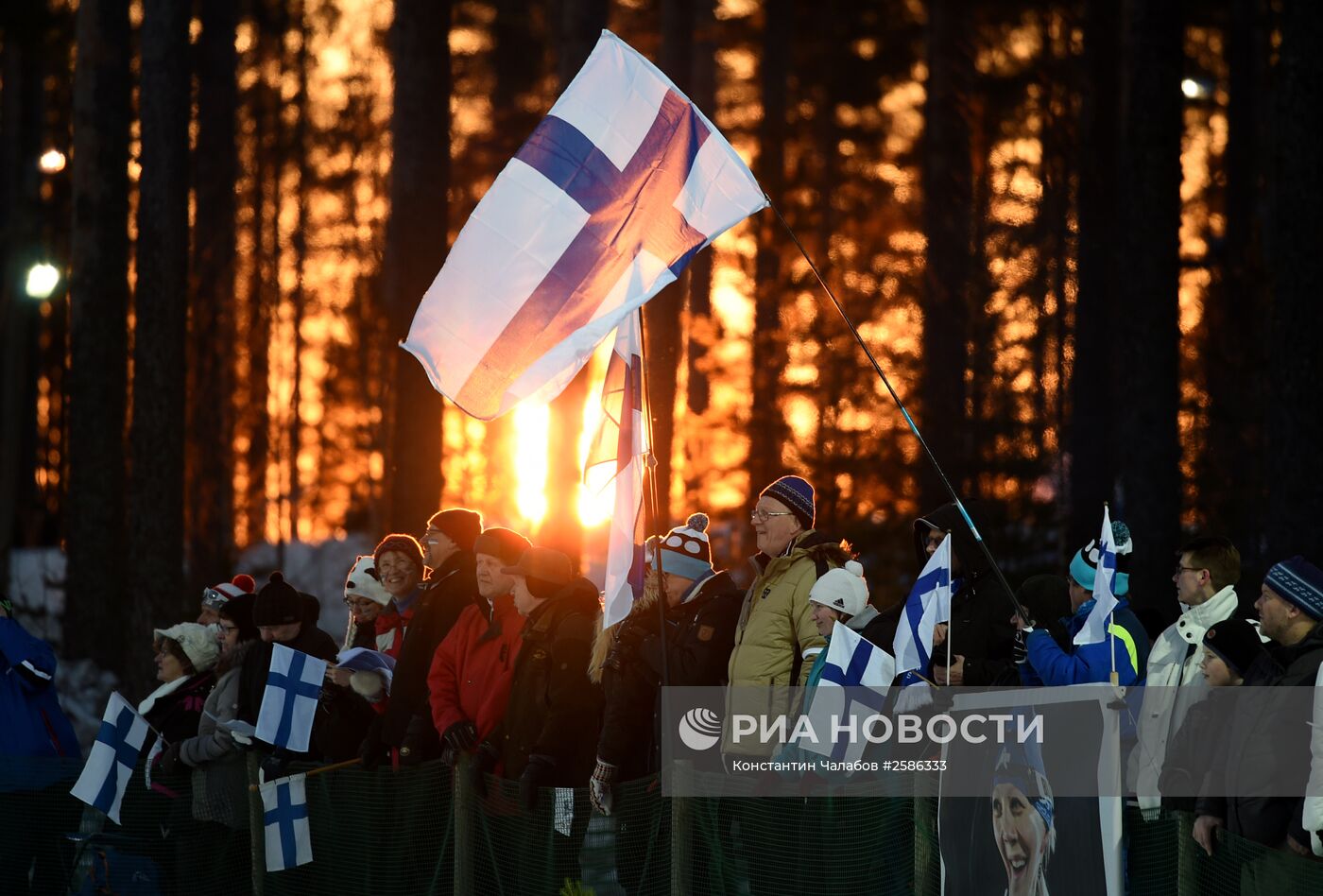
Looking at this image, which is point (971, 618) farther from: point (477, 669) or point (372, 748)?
point (372, 748)

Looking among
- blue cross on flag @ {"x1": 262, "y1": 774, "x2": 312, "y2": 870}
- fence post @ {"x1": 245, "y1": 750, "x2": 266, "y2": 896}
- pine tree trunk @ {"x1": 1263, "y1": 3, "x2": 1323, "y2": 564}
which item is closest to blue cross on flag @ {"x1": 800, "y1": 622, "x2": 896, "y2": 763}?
blue cross on flag @ {"x1": 262, "y1": 774, "x2": 312, "y2": 870}

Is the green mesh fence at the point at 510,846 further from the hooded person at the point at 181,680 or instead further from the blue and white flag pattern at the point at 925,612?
the blue and white flag pattern at the point at 925,612

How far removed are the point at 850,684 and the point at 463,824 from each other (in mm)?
2172

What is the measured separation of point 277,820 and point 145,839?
41.0 inches

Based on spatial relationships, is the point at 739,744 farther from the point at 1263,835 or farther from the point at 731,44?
the point at 731,44

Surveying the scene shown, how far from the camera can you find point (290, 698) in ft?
31.0

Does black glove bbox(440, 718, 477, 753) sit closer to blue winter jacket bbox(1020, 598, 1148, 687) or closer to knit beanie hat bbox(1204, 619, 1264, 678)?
blue winter jacket bbox(1020, 598, 1148, 687)

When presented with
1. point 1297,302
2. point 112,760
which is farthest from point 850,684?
point 1297,302

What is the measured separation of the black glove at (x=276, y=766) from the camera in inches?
378

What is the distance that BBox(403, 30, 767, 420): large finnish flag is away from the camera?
823 cm

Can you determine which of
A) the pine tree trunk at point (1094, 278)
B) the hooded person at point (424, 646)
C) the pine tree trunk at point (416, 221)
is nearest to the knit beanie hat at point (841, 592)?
the hooded person at point (424, 646)

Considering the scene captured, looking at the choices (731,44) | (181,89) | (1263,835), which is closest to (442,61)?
(181,89)

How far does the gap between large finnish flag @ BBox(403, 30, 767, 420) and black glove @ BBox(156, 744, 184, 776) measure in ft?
10.3

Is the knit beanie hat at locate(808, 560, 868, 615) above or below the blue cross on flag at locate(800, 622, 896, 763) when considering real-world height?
above
